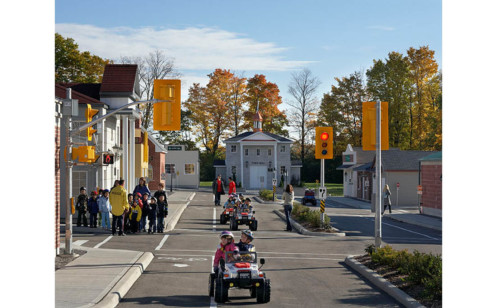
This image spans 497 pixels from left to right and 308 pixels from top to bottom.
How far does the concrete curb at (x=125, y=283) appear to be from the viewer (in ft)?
38.2

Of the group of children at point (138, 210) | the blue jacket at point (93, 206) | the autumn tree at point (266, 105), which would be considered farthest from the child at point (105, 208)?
the autumn tree at point (266, 105)

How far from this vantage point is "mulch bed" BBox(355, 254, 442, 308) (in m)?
11.7

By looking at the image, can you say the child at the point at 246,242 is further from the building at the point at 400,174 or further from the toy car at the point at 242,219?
the building at the point at 400,174

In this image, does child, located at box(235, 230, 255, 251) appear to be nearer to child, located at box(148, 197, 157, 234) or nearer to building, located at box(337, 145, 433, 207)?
child, located at box(148, 197, 157, 234)

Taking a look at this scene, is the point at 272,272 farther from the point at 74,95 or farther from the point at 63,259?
the point at 74,95

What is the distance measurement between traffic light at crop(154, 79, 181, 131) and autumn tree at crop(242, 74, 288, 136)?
7512cm

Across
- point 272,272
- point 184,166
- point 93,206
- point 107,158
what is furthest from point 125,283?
point 184,166

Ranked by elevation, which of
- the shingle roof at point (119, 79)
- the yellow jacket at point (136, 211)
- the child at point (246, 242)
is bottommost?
the yellow jacket at point (136, 211)

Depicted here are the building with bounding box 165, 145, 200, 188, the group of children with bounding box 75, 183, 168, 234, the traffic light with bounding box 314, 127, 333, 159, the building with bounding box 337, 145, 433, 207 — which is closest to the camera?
the traffic light with bounding box 314, 127, 333, 159

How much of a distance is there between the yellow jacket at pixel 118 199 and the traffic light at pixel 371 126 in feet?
30.4

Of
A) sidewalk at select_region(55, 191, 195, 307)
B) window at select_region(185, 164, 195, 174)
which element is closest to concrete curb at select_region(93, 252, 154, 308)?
sidewalk at select_region(55, 191, 195, 307)
